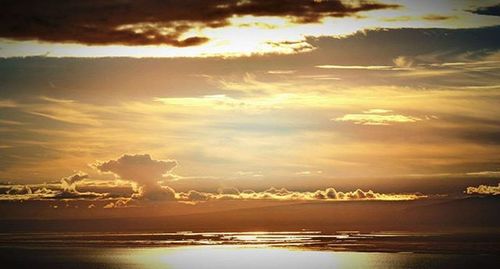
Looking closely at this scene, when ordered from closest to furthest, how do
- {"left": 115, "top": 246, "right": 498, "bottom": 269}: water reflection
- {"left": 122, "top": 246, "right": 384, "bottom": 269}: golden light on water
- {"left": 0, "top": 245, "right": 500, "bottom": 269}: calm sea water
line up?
{"left": 115, "top": 246, "right": 498, "bottom": 269}: water reflection, {"left": 0, "top": 245, "right": 500, "bottom": 269}: calm sea water, {"left": 122, "top": 246, "right": 384, "bottom": 269}: golden light on water

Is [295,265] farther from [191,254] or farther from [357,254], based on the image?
[191,254]

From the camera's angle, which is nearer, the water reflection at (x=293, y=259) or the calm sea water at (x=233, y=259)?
the water reflection at (x=293, y=259)

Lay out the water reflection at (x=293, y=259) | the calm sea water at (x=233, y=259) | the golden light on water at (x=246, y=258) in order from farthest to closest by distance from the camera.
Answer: the golden light on water at (x=246, y=258) < the calm sea water at (x=233, y=259) < the water reflection at (x=293, y=259)

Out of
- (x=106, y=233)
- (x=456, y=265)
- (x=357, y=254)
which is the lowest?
(x=456, y=265)

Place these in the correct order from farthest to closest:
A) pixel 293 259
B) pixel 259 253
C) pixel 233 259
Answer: pixel 259 253 → pixel 233 259 → pixel 293 259

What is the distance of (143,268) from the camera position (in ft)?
250

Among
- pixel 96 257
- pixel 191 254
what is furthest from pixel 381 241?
pixel 96 257

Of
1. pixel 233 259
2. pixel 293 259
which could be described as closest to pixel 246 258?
pixel 233 259

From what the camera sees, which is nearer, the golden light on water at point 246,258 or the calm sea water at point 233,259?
the calm sea water at point 233,259

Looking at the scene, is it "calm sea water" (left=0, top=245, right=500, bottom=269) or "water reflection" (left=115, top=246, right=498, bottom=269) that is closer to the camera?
"water reflection" (left=115, top=246, right=498, bottom=269)

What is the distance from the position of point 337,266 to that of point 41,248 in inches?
1634

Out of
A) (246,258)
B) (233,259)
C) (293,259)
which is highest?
(246,258)

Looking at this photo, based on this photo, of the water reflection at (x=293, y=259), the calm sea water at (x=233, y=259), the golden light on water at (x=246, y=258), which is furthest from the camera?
the golden light on water at (x=246, y=258)

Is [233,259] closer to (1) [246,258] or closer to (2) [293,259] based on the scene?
(1) [246,258]
